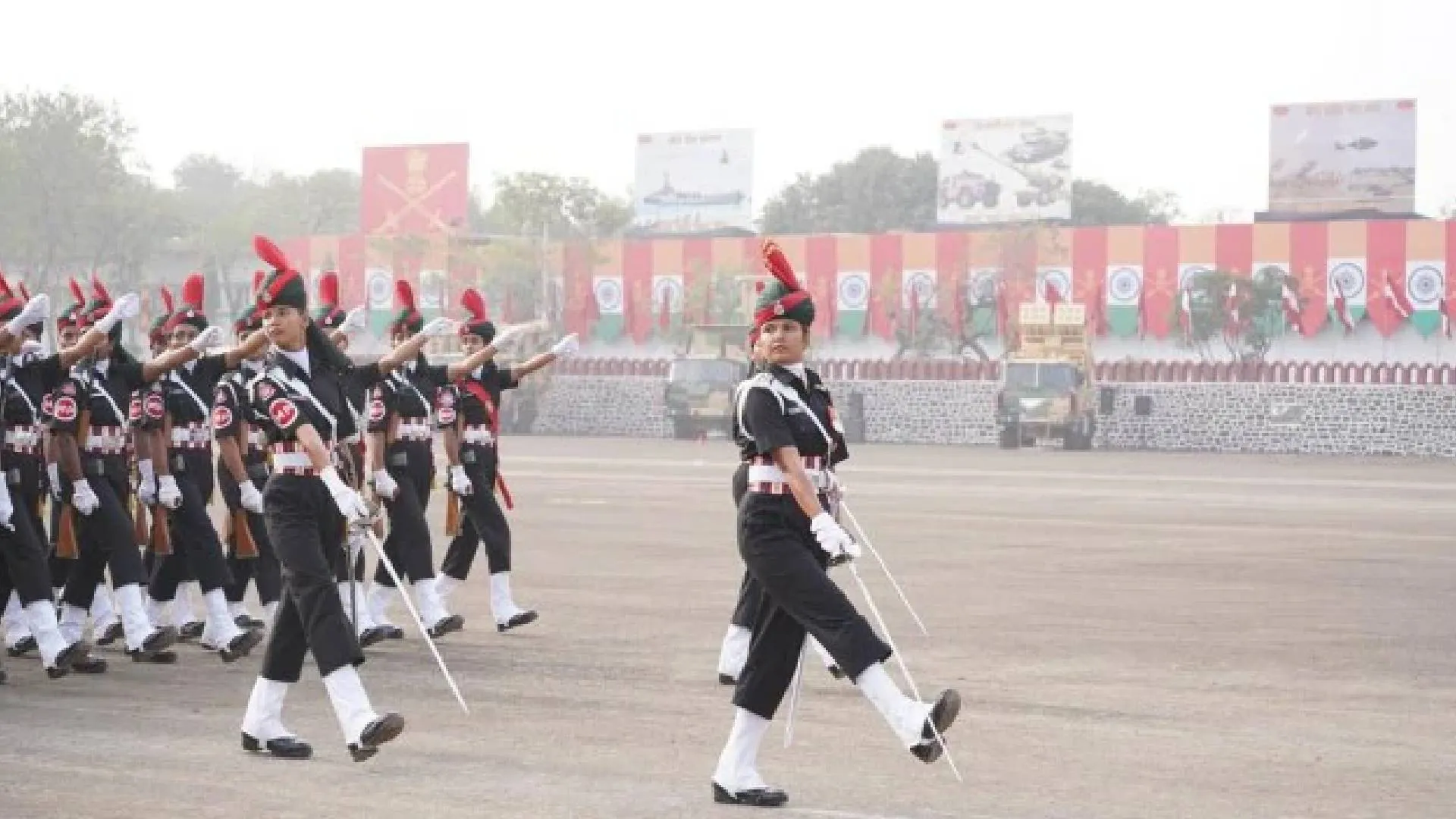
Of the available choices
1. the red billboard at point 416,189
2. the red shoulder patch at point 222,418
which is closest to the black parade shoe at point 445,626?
the red shoulder patch at point 222,418

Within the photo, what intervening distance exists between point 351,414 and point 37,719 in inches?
86.9

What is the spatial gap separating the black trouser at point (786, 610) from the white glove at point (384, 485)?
5536 millimetres

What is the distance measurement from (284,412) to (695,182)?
80986 mm

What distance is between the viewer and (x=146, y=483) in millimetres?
A: 14477

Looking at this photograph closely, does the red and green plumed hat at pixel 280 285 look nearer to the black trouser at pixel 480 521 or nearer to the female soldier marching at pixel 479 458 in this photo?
the female soldier marching at pixel 479 458

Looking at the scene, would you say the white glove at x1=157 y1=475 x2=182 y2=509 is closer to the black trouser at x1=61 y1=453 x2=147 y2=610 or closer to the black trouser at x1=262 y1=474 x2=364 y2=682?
the black trouser at x1=61 y1=453 x2=147 y2=610

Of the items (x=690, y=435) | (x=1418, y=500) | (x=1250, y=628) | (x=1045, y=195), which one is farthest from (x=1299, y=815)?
(x=1045, y=195)

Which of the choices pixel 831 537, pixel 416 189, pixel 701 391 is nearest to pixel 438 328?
pixel 831 537

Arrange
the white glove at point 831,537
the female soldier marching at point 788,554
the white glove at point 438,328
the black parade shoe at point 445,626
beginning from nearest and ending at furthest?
the white glove at point 831,537 < the female soldier marching at point 788,554 < the white glove at point 438,328 < the black parade shoe at point 445,626

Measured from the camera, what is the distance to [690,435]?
203 ft

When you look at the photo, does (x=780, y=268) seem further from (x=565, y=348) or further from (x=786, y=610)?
(x=565, y=348)

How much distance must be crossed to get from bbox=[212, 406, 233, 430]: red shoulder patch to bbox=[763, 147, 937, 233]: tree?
328ft

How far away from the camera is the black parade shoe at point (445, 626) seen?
1504cm

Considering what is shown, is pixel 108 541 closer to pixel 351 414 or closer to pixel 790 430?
pixel 351 414
